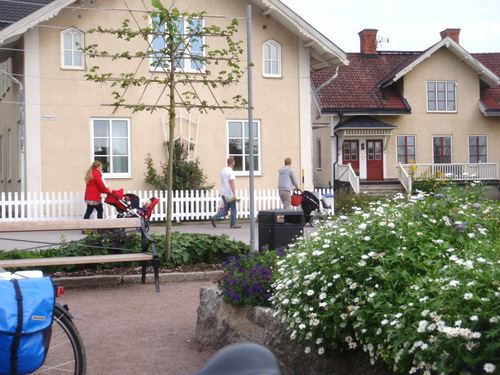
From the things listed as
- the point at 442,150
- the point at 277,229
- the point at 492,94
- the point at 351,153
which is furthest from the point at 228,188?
the point at 492,94

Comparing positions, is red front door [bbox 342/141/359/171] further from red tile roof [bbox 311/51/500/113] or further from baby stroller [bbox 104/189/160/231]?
baby stroller [bbox 104/189/160/231]

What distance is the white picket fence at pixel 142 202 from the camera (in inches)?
769

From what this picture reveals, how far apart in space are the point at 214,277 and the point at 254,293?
4.41 meters

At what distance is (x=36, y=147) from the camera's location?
20.6m

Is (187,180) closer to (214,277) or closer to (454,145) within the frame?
(214,277)

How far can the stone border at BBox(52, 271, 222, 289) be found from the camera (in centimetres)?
943

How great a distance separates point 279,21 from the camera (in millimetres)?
22875

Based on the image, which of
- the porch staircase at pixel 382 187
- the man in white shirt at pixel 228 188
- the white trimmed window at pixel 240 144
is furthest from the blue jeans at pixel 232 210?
the porch staircase at pixel 382 187

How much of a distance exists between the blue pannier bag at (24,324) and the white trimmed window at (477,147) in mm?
34200

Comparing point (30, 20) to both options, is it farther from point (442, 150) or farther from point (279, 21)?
point (442, 150)

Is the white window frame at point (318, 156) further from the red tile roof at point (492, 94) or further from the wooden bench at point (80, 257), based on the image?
the wooden bench at point (80, 257)

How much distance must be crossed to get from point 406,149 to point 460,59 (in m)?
5.38

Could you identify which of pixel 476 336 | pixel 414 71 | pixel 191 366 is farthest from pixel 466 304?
pixel 414 71

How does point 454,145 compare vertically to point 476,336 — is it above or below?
above
